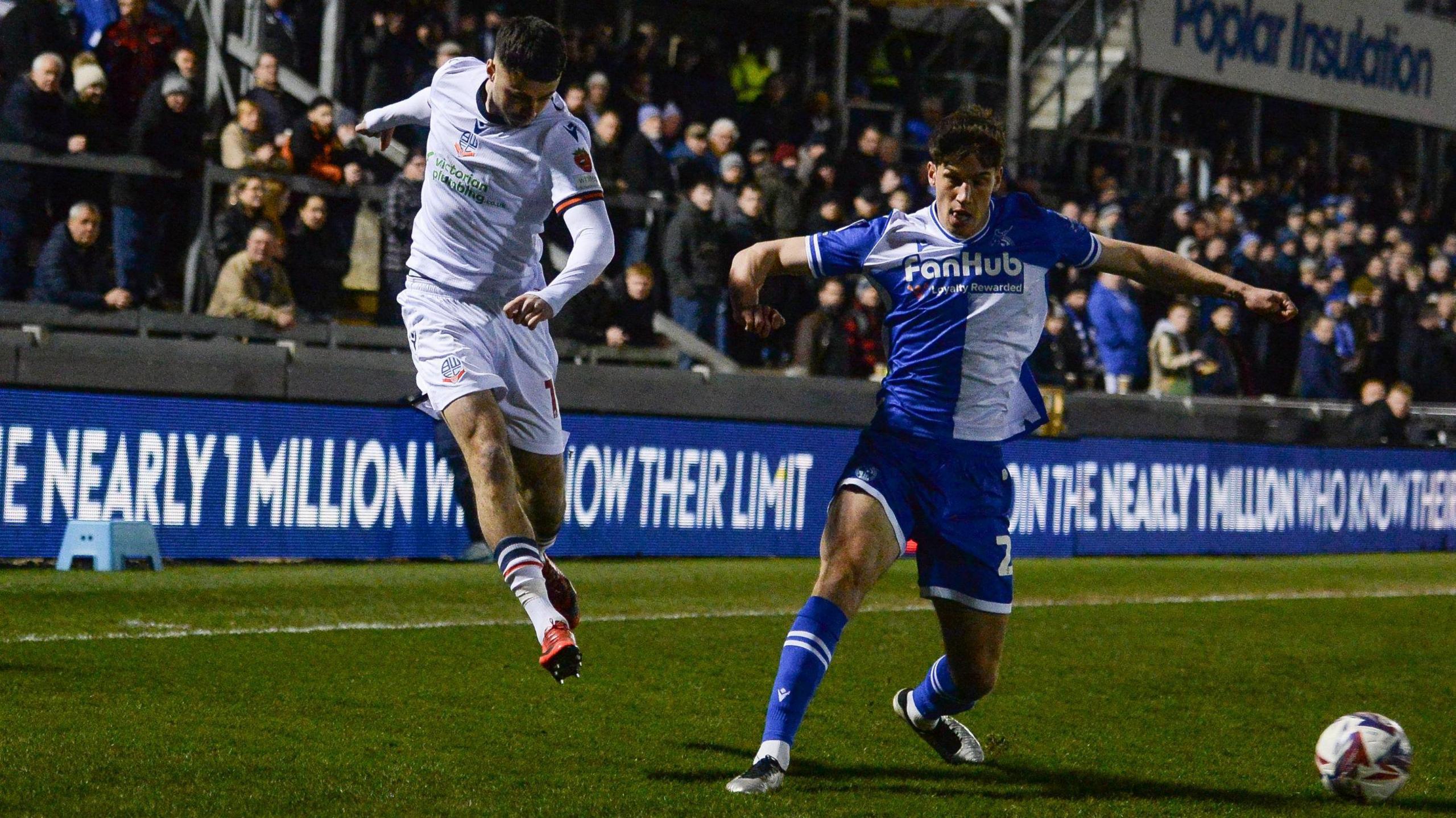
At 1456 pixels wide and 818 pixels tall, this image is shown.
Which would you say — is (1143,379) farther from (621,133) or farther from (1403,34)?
(1403,34)

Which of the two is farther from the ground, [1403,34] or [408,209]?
[1403,34]

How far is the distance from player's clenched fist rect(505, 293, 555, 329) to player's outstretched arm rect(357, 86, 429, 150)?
1.20 m

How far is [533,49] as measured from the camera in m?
7.35

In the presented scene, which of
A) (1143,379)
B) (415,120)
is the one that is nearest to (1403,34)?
(1143,379)

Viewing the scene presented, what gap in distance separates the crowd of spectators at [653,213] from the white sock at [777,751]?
28.0 feet

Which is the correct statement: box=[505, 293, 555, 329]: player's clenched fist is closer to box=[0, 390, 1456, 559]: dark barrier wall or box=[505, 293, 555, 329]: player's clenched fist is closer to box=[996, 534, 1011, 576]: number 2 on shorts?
box=[996, 534, 1011, 576]: number 2 on shorts

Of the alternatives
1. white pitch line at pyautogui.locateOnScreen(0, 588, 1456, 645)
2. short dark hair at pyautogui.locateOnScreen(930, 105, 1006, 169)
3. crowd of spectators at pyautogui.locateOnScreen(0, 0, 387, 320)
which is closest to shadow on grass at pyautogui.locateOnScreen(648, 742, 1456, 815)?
short dark hair at pyautogui.locateOnScreen(930, 105, 1006, 169)

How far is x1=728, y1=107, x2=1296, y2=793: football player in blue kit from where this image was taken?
20.8ft

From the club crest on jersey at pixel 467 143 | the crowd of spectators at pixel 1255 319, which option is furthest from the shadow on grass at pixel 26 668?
the crowd of spectators at pixel 1255 319

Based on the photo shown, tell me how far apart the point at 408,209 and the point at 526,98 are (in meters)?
6.88

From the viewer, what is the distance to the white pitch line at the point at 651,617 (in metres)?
9.36

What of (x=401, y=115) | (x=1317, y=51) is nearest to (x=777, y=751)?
(x=401, y=115)

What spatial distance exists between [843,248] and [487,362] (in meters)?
1.82

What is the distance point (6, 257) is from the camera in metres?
13.2
